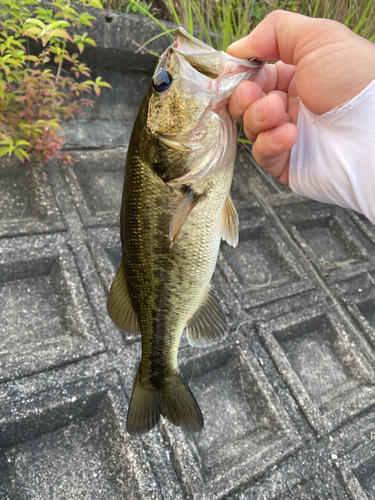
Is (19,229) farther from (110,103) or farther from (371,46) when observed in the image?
(371,46)

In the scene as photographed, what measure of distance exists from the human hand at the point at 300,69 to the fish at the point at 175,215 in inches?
4.1

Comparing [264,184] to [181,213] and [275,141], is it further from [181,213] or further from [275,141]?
[181,213]

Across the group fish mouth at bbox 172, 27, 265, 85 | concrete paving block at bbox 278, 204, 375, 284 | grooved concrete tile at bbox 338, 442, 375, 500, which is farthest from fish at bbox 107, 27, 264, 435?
concrete paving block at bbox 278, 204, 375, 284

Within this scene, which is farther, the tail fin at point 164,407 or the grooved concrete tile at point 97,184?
the grooved concrete tile at point 97,184

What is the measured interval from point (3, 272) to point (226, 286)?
1.41 m

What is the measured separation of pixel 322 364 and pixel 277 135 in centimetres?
179

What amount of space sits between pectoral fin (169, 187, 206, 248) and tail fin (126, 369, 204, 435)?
62cm

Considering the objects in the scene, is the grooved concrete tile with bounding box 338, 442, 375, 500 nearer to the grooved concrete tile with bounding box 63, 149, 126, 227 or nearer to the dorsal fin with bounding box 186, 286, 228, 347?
the dorsal fin with bounding box 186, 286, 228, 347

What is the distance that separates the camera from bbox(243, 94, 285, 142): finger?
1223mm

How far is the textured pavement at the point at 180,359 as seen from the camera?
66.1 inches

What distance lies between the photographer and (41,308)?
2082mm

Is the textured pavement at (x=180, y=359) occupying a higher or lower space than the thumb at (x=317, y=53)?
lower

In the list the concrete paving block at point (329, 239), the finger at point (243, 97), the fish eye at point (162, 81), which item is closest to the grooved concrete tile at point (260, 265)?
the concrete paving block at point (329, 239)

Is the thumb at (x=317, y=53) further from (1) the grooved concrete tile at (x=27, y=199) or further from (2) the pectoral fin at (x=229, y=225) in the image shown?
(1) the grooved concrete tile at (x=27, y=199)
